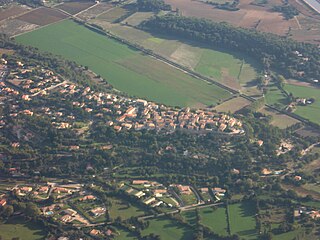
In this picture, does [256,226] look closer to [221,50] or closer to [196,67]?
[196,67]

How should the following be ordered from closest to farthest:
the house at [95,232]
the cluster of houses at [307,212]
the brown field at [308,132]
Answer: the house at [95,232], the cluster of houses at [307,212], the brown field at [308,132]

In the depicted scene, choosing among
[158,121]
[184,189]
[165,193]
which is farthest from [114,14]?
[165,193]

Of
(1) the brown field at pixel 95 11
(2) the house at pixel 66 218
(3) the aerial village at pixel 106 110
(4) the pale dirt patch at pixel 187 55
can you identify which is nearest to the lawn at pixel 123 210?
(2) the house at pixel 66 218

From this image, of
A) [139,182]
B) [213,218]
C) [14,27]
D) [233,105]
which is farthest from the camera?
[14,27]

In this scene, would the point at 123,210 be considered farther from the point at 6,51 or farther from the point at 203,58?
the point at 6,51

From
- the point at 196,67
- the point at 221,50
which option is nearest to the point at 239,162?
the point at 196,67

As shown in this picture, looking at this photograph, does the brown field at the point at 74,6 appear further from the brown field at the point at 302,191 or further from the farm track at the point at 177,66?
the brown field at the point at 302,191
